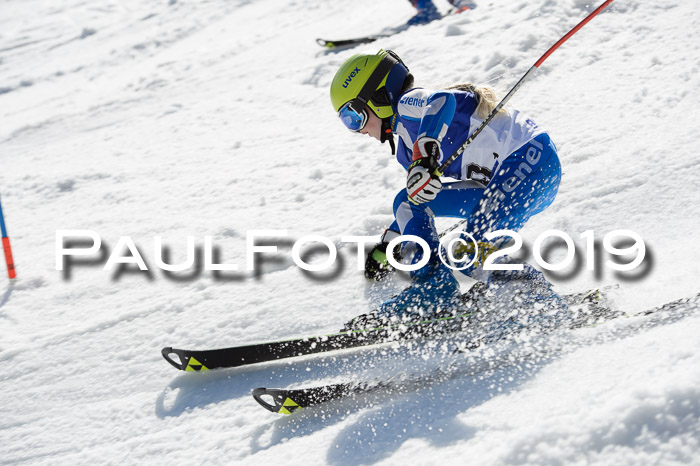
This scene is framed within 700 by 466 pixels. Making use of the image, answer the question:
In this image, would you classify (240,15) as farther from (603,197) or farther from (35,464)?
(35,464)

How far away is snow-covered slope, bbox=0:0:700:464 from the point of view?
2236 millimetres

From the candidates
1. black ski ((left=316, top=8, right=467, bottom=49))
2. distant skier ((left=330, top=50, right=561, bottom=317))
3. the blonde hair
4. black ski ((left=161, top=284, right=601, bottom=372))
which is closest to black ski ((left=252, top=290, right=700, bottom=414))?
black ski ((left=161, top=284, right=601, bottom=372))

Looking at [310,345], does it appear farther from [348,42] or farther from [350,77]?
[348,42]

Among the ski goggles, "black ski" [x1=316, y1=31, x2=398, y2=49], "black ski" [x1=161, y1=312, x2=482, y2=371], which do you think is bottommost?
"black ski" [x1=161, y1=312, x2=482, y2=371]

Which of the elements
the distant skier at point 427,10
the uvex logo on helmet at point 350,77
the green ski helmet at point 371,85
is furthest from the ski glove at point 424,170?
the distant skier at point 427,10

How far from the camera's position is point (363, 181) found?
5148 mm

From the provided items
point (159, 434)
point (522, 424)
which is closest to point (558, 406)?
point (522, 424)

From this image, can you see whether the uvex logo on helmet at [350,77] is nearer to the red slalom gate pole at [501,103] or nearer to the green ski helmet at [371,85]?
the green ski helmet at [371,85]

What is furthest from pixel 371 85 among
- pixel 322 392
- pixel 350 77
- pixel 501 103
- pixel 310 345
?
pixel 322 392

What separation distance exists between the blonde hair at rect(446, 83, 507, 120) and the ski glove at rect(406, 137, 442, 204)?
423 mm

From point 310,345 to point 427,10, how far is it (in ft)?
23.3

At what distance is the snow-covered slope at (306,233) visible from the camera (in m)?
2.24

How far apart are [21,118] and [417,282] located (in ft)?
29.6

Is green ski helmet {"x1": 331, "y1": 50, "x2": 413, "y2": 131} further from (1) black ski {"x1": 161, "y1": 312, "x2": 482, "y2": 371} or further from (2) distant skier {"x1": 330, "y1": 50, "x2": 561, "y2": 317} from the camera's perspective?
(1) black ski {"x1": 161, "y1": 312, "x2": 482, "y2": 371}
